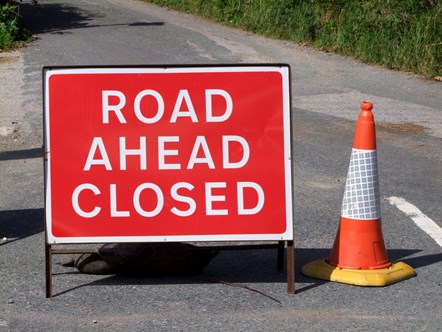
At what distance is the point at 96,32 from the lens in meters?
24.1

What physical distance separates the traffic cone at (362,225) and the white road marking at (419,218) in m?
1.04

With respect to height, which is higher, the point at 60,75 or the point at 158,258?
the point at 60,75

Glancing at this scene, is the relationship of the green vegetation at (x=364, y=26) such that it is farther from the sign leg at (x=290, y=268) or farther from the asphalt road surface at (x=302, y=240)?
the sign leg at (x=290, y=268)

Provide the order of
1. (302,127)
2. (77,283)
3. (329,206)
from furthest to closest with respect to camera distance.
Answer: (302,127) → (329,206) → (77,283)

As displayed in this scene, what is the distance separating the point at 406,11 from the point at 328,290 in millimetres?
13262

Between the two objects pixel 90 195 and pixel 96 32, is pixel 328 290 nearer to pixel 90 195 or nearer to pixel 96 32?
pixel 90 195

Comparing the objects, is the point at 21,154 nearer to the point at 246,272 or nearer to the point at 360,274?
the point at 246,272

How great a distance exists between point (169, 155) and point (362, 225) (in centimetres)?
129

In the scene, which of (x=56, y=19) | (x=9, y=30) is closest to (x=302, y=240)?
(x=9, y=30)

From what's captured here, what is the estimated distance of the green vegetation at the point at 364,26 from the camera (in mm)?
17938

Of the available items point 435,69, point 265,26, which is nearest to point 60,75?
point 435,69

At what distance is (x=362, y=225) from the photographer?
22.3 ft

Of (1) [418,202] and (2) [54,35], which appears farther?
(2) [54,35]

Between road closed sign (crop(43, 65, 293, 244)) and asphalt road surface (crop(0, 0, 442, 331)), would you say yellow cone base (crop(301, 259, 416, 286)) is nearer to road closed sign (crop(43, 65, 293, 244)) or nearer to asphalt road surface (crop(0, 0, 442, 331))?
asphalt road surface (crop(0, 0, 442, 331))
